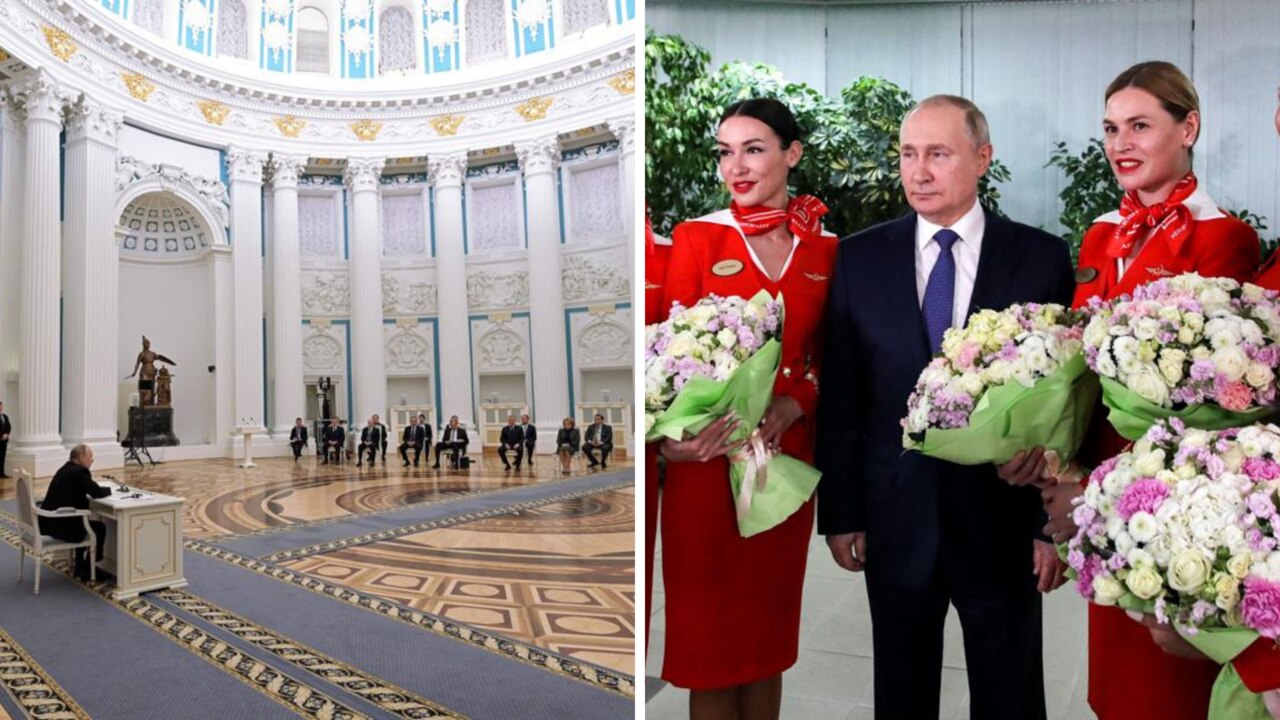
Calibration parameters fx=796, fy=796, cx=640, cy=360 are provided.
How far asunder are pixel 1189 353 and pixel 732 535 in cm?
70

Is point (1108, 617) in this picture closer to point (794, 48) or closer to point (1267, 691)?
point (1267, 691)

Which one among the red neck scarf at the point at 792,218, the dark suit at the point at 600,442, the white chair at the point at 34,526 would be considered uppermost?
the red neck scarf at the point at 792,218

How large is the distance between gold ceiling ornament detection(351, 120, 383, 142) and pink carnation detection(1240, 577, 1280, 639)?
15.7ft

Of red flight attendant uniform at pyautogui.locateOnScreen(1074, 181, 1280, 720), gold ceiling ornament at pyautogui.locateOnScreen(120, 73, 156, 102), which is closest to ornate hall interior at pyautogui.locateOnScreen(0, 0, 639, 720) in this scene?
gold ceiling ornament at pyautogui.locateOnScreen(120, 73, 156, 102)

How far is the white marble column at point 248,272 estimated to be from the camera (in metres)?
4.20

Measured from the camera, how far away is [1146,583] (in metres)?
0.86

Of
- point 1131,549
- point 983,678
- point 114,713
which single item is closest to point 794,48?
point 1131,549

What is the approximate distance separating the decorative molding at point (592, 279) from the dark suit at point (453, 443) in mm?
1152

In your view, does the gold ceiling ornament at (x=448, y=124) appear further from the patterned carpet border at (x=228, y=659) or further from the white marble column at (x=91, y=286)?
the patterned carpet border at (x=228, y=659)

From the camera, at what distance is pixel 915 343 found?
45.2 inches

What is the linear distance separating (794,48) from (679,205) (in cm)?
32

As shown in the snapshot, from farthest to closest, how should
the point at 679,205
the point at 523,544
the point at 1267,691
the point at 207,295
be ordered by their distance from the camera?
the point at 523,544 → the point at 207,295 → the point at 679,205 → the point at 1267,691

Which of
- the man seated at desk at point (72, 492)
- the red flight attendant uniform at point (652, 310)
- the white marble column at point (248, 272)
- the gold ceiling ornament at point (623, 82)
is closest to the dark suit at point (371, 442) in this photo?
the white marble column at point (248, 272)

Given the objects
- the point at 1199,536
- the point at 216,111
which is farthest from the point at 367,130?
the point at 1199,536
